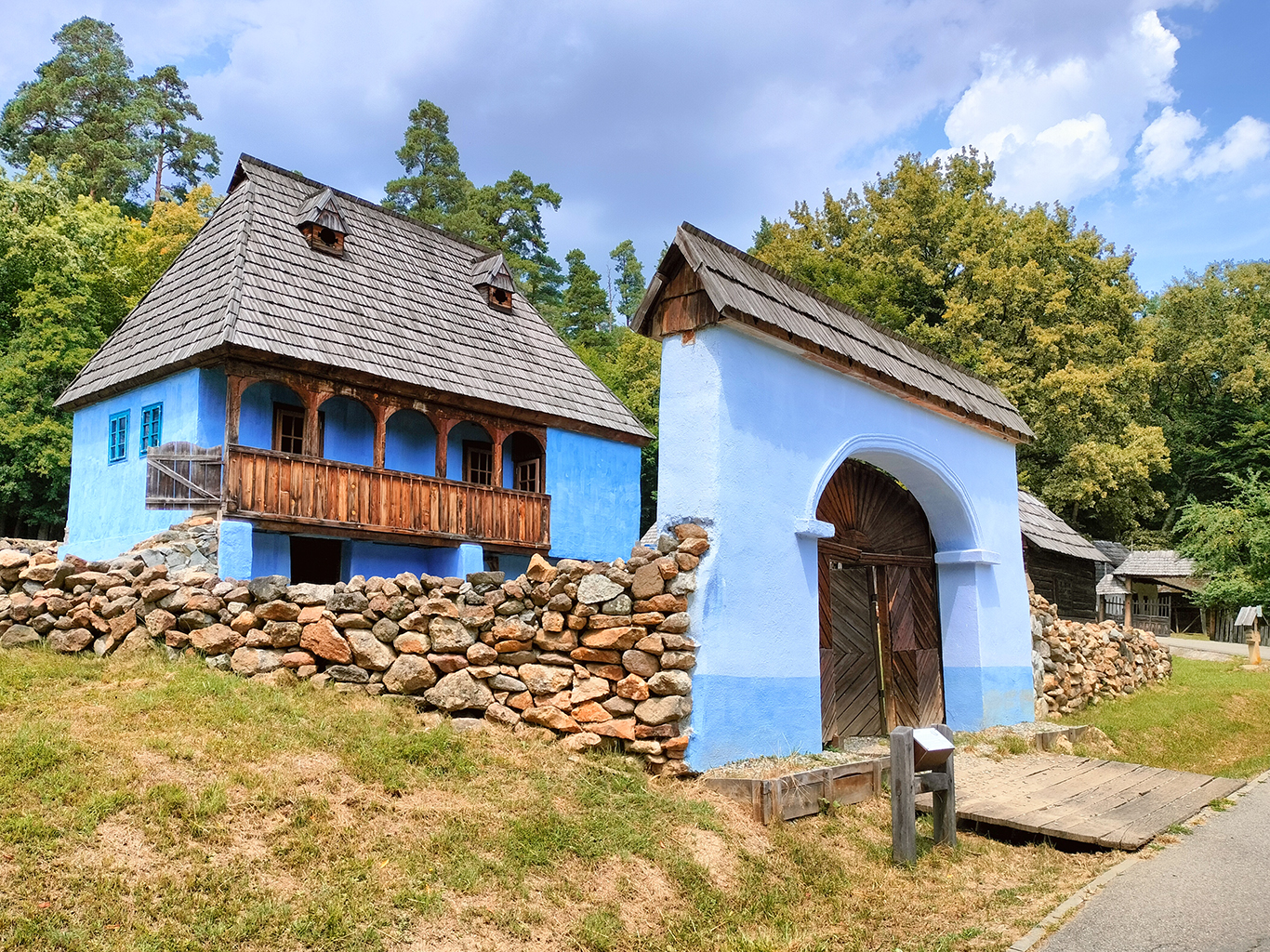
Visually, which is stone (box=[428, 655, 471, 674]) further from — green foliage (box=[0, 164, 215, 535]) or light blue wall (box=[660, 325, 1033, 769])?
green foliage (box=[0, 164, 215, 535])

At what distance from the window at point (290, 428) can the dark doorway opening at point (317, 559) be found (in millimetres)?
1523

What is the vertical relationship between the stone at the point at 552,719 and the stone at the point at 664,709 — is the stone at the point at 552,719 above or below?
below

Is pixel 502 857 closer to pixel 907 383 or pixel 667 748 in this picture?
pixel 667 748

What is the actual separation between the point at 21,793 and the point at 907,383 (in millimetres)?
8193

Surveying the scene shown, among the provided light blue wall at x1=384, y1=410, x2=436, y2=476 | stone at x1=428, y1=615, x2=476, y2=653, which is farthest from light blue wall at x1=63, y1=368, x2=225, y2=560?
stone at x1=428, y1=615, x2=476, y2=653

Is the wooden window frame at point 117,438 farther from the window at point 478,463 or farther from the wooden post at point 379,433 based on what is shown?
the window at point 478,463

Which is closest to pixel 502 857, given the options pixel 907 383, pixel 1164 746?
pixel 907 383

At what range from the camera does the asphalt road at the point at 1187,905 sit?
5277mm

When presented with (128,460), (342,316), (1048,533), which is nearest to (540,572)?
(342,316)

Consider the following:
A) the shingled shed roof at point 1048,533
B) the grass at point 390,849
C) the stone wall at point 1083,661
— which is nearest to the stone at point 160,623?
the grass at point 390,849

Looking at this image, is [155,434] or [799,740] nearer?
[799,740]

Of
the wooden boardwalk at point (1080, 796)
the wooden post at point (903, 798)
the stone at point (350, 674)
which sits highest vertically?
the stone at point (350, 674)

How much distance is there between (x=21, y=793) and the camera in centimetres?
536

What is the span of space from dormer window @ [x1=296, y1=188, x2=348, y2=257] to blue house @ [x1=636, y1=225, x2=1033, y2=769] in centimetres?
968
